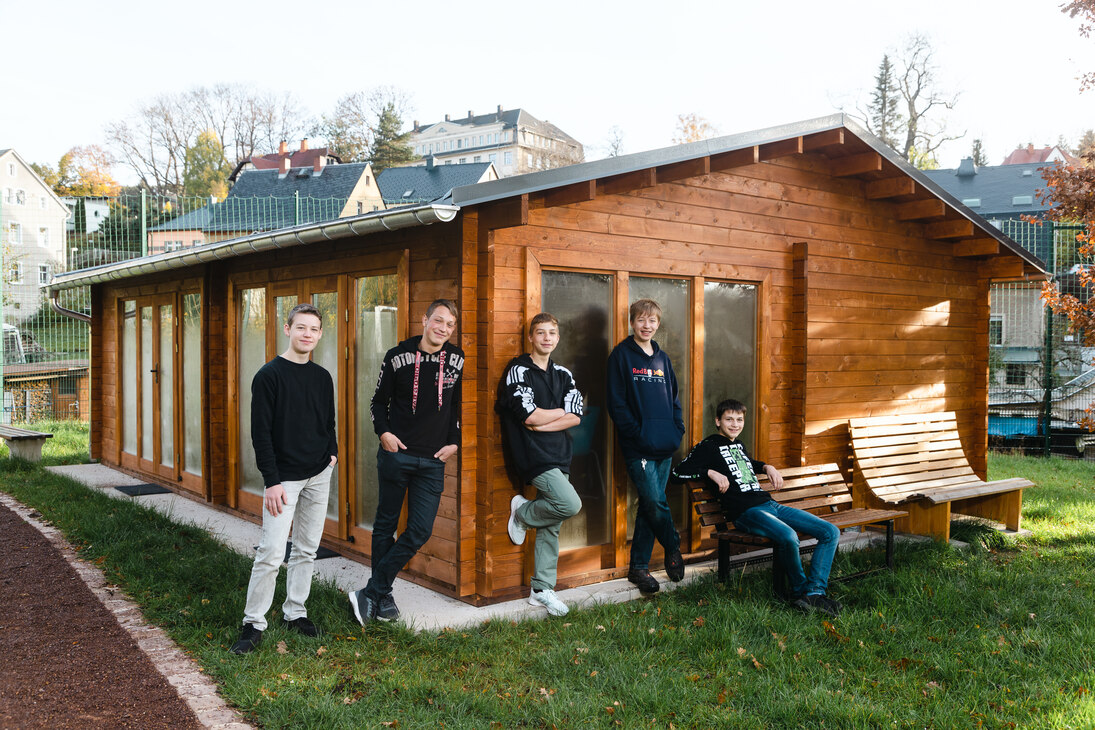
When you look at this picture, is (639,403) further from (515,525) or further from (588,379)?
(515,525)

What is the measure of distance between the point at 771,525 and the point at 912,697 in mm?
1568

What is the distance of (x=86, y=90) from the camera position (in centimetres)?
4691

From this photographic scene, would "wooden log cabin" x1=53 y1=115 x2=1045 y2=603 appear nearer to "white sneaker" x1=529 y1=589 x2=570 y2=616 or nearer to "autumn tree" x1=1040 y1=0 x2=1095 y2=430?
"white sneaker" x1=529 y1=589 x2=570 y2=616

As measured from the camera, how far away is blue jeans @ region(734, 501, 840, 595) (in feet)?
18.0

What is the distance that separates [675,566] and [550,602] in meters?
1.13

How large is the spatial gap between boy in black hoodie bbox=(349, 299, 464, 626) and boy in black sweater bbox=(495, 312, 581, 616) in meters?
0.40

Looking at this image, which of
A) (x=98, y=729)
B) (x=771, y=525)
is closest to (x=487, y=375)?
(x=771, y=525)

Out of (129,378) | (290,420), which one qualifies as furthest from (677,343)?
(129,378)

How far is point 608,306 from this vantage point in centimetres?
604

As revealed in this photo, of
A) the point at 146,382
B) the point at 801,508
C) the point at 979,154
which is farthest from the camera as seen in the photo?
the point at 979,154

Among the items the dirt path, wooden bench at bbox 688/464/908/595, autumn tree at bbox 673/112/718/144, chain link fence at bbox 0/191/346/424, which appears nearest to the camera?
the dirt path

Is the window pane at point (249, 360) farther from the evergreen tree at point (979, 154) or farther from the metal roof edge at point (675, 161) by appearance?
the evergreen tree at point (979, 154)

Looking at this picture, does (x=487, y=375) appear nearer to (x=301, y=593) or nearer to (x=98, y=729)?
(x=301, y=593)

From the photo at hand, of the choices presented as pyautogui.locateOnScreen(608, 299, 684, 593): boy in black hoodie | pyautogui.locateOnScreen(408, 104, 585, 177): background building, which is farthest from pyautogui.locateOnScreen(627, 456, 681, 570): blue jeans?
pyautogui.locateOnScreen(408, 104, 585, 177): background building
